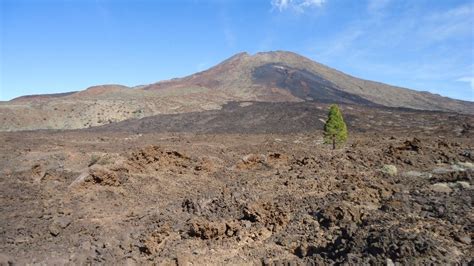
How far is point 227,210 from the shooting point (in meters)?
11.8

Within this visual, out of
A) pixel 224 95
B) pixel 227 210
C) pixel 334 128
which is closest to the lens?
pixel 227 210

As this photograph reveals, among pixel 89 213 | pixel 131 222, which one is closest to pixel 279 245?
pixel 131 222

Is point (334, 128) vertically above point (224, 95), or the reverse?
point (224, 95)

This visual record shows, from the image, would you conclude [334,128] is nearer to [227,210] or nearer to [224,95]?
[227,210]

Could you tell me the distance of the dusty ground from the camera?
29.0ft

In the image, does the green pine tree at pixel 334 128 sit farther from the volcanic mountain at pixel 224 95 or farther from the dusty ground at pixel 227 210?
the volcanic mountain at pixel 224 95

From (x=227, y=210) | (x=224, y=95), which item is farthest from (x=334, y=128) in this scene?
(x=224, y=95)

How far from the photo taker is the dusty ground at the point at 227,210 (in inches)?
348

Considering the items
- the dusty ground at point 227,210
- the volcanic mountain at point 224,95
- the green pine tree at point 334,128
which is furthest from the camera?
the volcanic mountain at point 224,95

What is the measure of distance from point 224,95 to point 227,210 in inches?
2449

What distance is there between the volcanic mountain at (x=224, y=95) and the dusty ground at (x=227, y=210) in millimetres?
38635

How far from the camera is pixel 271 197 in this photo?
1299 cm

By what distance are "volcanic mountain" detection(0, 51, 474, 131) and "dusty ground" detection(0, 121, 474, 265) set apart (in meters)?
38.6

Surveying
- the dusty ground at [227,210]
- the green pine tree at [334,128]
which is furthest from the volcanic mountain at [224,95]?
the dusty ground at [227,210]
